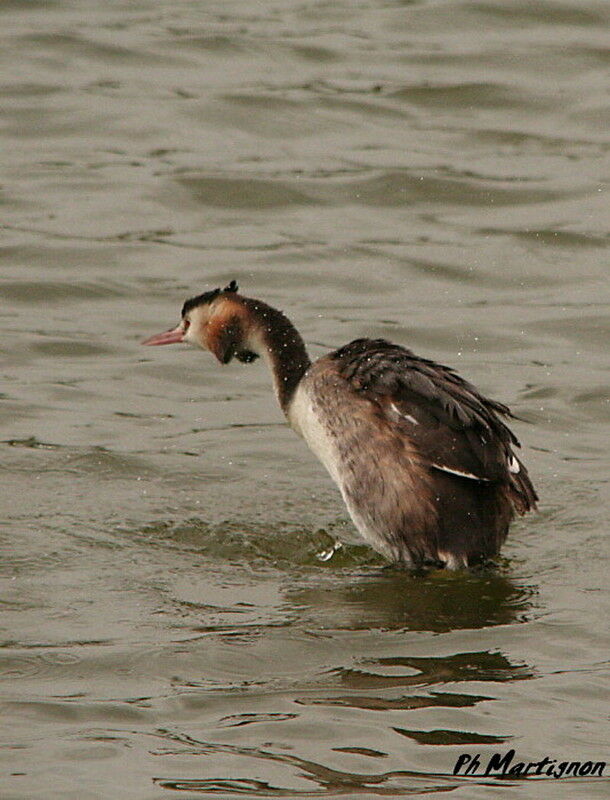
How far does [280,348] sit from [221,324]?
38 cm

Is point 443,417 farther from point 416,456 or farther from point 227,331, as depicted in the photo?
point 227,331

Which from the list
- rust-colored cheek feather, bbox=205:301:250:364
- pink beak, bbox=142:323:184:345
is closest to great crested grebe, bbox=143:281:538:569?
rust-colored cheek feather, bbox=205:301:250:364

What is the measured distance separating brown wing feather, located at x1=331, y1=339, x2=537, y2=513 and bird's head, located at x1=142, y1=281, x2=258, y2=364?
0.87 meters

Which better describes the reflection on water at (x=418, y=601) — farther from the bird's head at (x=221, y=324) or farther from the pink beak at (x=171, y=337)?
the pink beak at (x=171, y=337)

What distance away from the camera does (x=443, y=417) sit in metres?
6.47

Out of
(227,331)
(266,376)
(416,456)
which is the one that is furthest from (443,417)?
(266,376)

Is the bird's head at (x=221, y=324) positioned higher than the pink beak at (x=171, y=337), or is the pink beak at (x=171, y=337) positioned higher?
the bird's head at (x=221, y=324)

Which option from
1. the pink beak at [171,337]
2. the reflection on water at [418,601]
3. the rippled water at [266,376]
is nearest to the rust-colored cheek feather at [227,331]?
the pink beak at [171,337]

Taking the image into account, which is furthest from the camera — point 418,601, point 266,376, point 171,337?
point 266,376

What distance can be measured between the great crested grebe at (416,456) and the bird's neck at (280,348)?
29 centimetres

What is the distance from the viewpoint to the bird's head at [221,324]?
292 inches

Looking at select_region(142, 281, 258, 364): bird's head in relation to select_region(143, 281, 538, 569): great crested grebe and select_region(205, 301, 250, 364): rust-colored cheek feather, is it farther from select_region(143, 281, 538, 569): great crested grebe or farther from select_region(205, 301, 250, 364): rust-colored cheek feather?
select_region(143, 281, 538, 569): great crested grebe

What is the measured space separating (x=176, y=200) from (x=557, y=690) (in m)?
6.65

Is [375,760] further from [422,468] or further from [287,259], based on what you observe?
[287,259]
